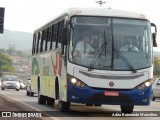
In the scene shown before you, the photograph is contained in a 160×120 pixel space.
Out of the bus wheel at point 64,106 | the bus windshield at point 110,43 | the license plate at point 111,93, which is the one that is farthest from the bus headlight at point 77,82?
the bus wheel at point 64,106

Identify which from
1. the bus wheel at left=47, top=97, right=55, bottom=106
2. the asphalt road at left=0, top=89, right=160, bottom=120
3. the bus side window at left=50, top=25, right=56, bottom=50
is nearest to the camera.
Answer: the asphalt road at left=0, top=89, right=160, bottom=120

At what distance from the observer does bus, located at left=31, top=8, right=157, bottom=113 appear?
658 inches

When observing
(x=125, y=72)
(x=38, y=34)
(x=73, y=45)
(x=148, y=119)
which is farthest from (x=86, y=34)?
(x=38, y=34)

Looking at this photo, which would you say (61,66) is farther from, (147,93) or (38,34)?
(38,34)

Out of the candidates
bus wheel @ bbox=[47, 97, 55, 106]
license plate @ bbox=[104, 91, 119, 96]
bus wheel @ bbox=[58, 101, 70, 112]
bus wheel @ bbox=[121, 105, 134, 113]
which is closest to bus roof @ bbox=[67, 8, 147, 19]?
license plate @ bbox=[104, 91, 119, 96]

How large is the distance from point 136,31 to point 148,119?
105 inches

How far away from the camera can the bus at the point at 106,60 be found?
1670 cm

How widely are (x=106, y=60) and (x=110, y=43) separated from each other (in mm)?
552

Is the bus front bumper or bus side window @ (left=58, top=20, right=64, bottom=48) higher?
bus side window @ (left=58, top=20, right=64, bottom=48)

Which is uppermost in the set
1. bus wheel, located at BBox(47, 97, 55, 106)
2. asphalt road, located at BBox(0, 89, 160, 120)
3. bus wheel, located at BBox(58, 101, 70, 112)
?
bus wheel, located at BBox(58, 101, 70, 112)

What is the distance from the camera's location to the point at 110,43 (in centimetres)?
1711

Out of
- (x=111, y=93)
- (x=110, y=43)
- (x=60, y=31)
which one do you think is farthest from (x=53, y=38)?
(x=111, y=93)

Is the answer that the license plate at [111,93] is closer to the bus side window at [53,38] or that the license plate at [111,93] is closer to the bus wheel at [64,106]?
the bus wheel at [64,106]

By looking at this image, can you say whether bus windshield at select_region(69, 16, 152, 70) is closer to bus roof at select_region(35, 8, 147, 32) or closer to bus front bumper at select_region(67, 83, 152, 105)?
bus roof at select_region(35, 8, 147, 32)
